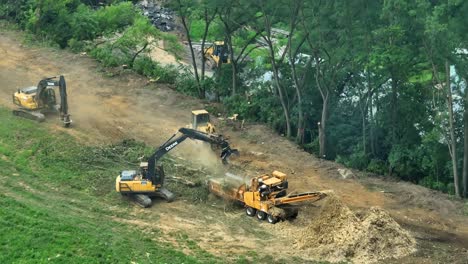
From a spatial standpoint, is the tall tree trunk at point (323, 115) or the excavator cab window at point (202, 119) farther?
Result: the tall tree trunk at point (323, 115)

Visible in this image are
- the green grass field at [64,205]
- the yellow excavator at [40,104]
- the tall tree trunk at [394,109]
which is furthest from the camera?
the yellow excavator at [40,104]

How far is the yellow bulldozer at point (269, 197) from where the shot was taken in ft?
97.8

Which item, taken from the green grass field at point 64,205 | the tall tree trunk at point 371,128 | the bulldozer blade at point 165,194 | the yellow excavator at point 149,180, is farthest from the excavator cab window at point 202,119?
the tall tree trunk at point 371,128

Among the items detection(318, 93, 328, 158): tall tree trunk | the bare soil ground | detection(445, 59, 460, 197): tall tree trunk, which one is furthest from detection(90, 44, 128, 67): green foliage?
detection(445, 59, 460, 197): tall tree trunk

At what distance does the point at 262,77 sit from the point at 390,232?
21975 mm

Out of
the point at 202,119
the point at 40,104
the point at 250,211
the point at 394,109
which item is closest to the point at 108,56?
the point at 40,104

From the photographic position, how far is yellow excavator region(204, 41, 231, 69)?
50.8 metres

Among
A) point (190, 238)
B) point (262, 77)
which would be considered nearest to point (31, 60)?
point (262, 77)

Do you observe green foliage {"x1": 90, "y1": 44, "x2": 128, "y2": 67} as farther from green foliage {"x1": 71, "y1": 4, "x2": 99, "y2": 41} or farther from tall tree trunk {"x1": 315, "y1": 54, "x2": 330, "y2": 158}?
tall tree trunk {"x1": 315, "y1": 54, "x2": 330, "y2": 158}

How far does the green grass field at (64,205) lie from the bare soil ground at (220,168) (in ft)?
4.54

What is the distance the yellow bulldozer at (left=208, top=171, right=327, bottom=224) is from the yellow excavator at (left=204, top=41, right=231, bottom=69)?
19826 millimetres

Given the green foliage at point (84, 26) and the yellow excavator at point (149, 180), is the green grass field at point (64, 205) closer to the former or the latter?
the yellow excavator at point (149, 180)

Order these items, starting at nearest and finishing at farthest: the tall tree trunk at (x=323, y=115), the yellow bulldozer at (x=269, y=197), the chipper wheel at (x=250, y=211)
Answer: the yellow bulldozer at (x=269, y=197) < the chipper wheel at (x=250, y=211) < the tall tree trunk at (x=323, y=115)

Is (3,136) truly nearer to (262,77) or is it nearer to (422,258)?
(262,77)
